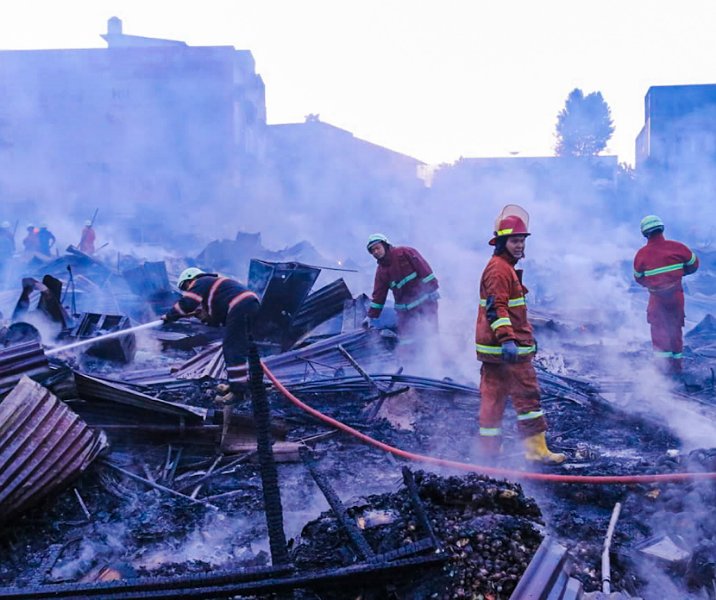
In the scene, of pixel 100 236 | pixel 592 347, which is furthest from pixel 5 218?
pixel 592 347

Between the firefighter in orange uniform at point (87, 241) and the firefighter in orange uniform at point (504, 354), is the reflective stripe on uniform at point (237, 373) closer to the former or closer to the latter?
the firefighter in orange uniform at point (504, 354)

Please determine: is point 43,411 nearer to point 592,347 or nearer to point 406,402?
point 406,402

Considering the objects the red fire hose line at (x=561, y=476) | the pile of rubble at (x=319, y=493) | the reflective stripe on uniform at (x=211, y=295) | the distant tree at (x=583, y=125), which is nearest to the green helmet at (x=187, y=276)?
the reflective stripe on uniform at (x=211, y=295)

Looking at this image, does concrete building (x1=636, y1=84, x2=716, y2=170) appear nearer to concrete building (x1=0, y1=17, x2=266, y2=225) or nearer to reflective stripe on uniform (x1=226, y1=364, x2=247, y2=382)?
concrete building (x1=0, y1=17, x2=266, y2=225)

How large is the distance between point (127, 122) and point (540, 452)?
26816 millimetres

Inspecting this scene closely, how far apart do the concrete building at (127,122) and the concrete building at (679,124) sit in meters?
20.9

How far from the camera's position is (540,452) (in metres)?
4.31

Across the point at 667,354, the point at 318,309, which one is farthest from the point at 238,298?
the point at 667,354

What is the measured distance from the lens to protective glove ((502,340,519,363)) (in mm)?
4117

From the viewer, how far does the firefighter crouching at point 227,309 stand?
617 cm

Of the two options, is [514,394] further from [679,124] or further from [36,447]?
[679,124]

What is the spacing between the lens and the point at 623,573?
110 inches

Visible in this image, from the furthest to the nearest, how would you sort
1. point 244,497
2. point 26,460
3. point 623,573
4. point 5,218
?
point 5,218 < point 244,497 < point 26,460 < point 623,573

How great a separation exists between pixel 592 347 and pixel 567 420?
4.19m
